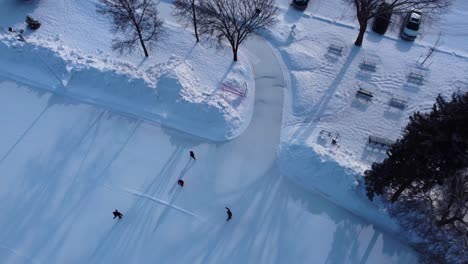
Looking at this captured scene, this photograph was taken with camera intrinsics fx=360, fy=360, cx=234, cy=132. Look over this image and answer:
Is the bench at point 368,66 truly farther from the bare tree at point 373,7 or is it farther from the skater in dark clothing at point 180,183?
the skater in dark clothing at point 180,183

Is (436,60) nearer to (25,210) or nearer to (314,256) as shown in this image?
(314,256)

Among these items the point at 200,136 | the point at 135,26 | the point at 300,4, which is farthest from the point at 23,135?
the point at 300,4

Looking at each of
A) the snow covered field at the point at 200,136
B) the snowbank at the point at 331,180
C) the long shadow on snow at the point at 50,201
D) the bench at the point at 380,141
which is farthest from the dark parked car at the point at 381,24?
the long shadow on snow at the point at 50,201

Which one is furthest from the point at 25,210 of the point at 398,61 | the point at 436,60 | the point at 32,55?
the point at 436,60

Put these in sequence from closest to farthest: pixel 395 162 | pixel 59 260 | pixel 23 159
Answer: pixel 395 162
pixel 59 260
pixel 23 159

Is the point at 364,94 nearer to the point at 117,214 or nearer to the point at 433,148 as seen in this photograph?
the point at 433,148

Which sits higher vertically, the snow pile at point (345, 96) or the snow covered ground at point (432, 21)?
the snow covered ground at point (432, 21)

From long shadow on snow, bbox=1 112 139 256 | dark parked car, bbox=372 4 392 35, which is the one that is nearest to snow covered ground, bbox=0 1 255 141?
long shadow on snow, bbox=1 112 139 256

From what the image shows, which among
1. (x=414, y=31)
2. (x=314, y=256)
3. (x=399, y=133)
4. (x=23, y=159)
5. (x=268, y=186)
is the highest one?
(x=414, y=31)
